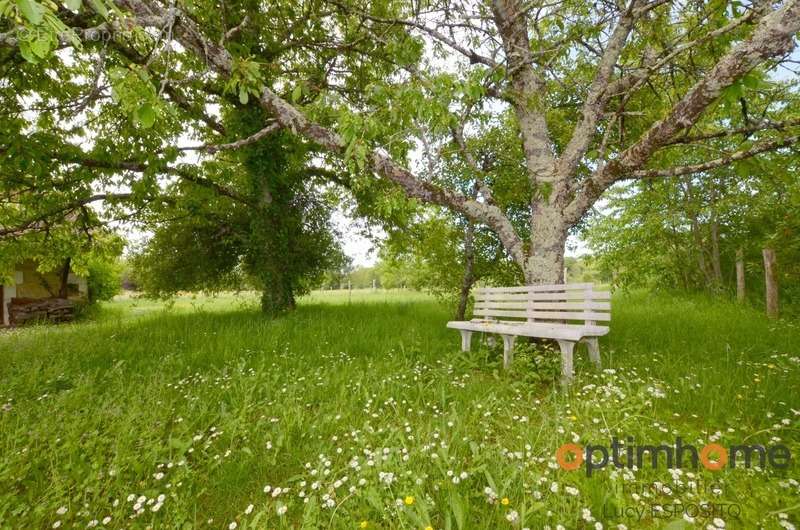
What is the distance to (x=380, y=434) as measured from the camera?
262cm

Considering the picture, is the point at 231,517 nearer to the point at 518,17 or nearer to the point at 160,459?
the point at 160,459

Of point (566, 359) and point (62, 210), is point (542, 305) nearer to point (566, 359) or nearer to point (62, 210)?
point (566, 359)

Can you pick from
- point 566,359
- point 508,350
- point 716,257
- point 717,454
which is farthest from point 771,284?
point 717,454

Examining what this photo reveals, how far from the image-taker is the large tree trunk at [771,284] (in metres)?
6.29

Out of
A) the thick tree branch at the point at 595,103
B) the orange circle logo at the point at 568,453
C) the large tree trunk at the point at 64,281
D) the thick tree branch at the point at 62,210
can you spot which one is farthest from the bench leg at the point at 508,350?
the large tree trunk at the point at 64,281

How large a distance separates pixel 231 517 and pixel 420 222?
Result: 7175 mm

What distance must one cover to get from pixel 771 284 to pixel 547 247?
5909mm

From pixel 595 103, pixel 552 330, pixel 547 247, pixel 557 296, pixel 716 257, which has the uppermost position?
pixel 595 103

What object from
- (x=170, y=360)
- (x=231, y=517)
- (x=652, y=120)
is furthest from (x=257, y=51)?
(x=231, y=517)

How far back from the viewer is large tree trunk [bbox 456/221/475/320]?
6.55 m

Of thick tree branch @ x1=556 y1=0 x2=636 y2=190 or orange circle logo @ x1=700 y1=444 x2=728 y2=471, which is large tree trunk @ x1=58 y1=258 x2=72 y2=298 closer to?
thick tree branch @ x1=556 y1=0 x2=636 y2=190

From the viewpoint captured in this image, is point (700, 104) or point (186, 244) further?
point (186, 244)

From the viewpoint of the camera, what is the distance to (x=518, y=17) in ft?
14.3

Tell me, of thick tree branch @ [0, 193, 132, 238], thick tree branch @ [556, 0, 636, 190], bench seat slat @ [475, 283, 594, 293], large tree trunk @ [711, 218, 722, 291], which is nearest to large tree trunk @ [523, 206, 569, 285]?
bench seat slat @ [475, 283, 594, 293]
